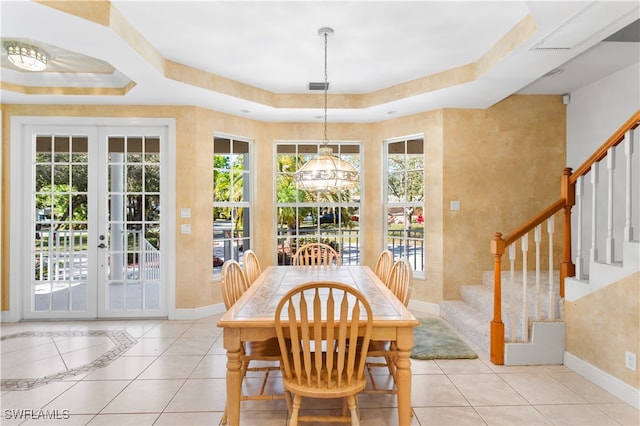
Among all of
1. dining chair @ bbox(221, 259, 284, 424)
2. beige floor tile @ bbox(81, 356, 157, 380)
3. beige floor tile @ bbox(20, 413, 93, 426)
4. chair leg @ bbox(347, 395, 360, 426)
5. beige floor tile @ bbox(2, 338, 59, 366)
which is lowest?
beige floor tile @ bbox(20, 413, 93, 426)

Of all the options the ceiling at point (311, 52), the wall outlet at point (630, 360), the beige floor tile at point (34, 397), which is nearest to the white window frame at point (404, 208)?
the ceiling at point (311, 52)

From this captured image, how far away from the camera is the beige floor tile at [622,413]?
6.97 feet

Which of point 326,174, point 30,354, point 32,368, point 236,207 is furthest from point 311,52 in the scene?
point 30,354

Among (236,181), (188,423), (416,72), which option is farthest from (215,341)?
(416,72)

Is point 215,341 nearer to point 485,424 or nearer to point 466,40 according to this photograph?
point 485,424

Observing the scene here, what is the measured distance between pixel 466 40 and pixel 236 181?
314 cm

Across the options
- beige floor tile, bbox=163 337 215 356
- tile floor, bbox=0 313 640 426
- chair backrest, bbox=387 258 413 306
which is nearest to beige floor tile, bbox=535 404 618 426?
tile floor, bbox=0 313 640 426

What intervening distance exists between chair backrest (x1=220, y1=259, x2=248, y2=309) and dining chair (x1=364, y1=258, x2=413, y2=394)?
0.97 m

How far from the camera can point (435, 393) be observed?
2473 millimetres

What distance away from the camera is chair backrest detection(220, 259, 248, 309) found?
225 cm

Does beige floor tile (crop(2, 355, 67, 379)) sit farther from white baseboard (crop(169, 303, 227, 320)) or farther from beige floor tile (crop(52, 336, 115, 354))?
white baseboard (crop(169, 303, 227, 320))

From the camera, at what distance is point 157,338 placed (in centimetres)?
354

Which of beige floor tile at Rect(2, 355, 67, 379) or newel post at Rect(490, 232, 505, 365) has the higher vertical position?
newel post at Rect(490, 232, 505, 365)

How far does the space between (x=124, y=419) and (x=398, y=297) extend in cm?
194
